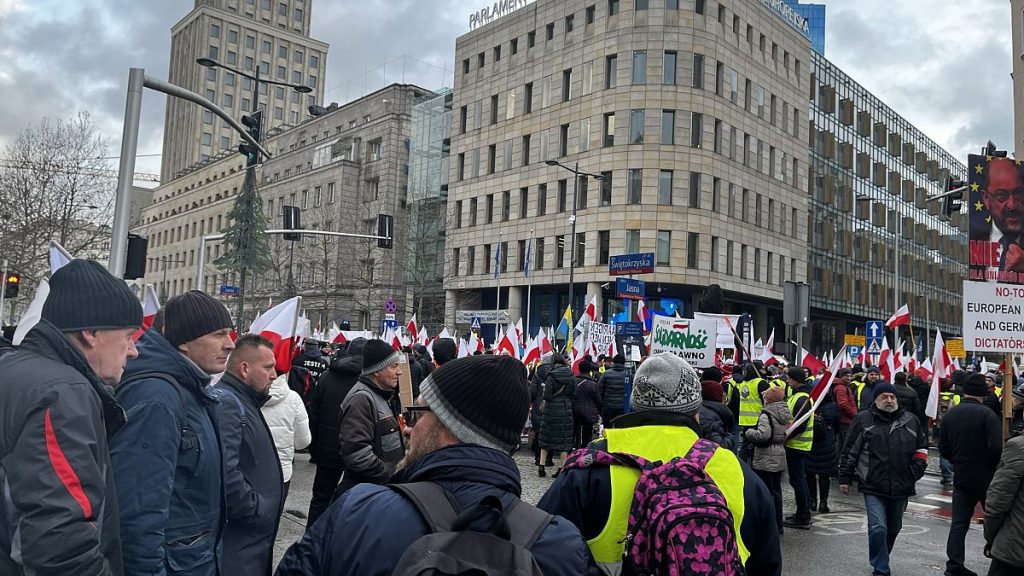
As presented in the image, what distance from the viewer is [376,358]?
619 centimetres

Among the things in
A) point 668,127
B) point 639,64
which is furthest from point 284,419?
point 639,64

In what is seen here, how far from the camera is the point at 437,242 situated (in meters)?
57.8

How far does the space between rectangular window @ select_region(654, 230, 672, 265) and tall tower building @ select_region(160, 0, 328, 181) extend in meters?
69.6

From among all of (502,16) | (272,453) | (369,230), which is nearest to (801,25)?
(502,16)

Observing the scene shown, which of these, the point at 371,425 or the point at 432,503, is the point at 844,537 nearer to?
the point at 371,425

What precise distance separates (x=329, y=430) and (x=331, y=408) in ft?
0.60

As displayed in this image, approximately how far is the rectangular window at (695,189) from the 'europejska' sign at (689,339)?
105 ft

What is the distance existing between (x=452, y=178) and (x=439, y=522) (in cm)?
5406

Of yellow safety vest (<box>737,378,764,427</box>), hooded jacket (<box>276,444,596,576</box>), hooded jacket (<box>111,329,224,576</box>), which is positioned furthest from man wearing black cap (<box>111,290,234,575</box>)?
yellow safety vest (<box>737,378,764,427</box>)

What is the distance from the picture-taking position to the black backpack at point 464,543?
1.76 meters

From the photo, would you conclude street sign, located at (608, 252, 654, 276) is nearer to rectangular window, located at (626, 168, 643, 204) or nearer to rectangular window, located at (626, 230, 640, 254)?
rectangular window, located at (626, 230, 640, 254)

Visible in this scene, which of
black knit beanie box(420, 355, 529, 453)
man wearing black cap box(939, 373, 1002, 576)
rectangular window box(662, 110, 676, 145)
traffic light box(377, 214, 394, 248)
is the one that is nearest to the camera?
black knit beanie box(420, 355, 529, 453)

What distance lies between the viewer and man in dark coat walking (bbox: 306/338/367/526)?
6.87 m

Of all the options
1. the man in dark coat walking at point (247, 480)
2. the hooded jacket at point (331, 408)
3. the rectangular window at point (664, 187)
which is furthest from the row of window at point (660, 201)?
the man in dark coat walking at point (247, 480)
